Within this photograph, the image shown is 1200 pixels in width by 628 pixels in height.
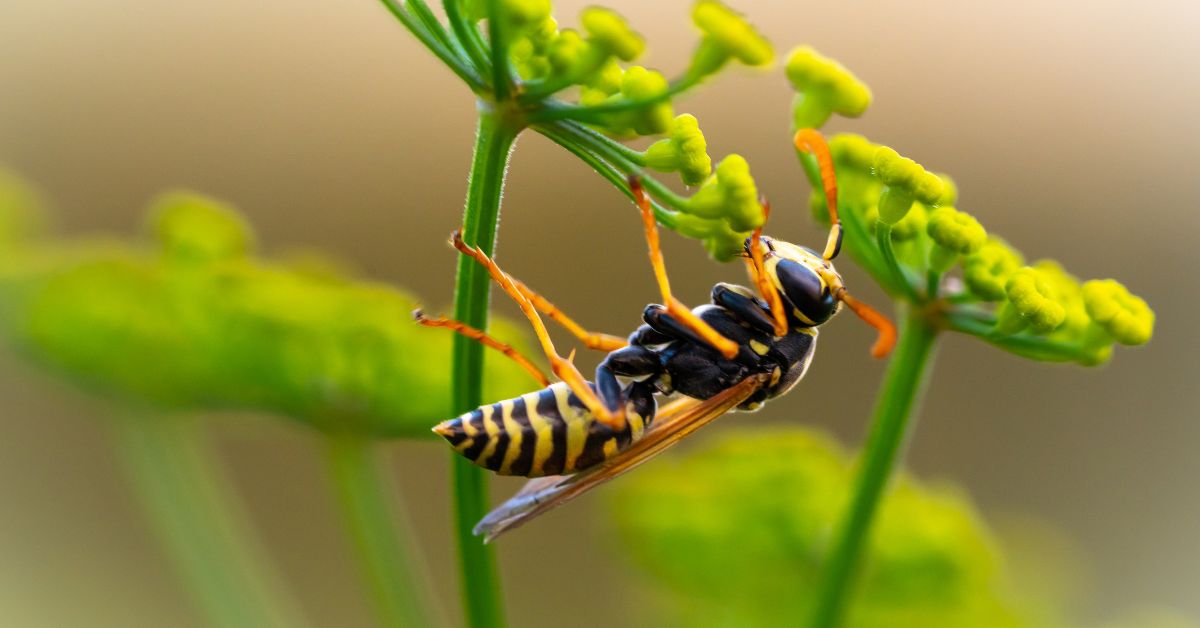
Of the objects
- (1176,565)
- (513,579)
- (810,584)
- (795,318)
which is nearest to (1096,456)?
(1176,565)

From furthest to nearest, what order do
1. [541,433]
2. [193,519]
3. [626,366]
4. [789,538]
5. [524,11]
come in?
[789,538] < [193,519] < [626,366] < [541,433] < [524,11]

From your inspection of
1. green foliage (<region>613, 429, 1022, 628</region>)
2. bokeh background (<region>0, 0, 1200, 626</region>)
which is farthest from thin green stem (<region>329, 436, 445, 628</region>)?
bokeh background (<region>0, 0, 1200, 626</region>)

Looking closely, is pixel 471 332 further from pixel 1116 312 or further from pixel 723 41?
pixel 1116 312

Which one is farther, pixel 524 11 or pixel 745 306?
pixel 745 306

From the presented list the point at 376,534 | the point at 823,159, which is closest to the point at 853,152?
the point at 823,159

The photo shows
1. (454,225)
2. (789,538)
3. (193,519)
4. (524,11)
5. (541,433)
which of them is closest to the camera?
(524,11)

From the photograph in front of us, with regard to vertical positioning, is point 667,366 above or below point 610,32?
below
